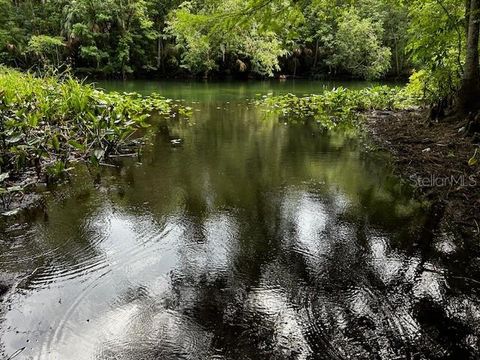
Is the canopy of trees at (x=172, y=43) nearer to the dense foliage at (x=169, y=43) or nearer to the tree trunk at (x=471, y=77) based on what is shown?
the dense foliage at (x=169, y=43)

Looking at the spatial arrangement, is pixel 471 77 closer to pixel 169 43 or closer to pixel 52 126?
pixel 52 126

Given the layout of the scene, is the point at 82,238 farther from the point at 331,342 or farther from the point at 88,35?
the point at 88,35

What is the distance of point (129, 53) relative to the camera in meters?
32.8

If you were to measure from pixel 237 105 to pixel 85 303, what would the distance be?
14044mm

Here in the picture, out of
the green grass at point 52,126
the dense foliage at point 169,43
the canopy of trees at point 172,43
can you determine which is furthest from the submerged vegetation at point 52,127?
the dense foliage at point 169,43

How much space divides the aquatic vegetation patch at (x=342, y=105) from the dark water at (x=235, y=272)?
747cm

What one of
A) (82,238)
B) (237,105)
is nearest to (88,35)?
(237,105)

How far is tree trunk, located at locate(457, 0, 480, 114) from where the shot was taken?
8477 millimetres

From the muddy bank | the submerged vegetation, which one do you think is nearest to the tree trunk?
the muddy bank

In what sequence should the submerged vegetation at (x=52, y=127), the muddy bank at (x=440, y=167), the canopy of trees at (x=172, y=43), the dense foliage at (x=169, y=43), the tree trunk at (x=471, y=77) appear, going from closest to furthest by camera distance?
the muddy bank at (x=440, y=167) → the submerged vegetation at (x=52, y=127) → the tree trunk at (x=471, y=77) → the canopy of trees at (x=172, y=43) → the dense foliage at (x=169, y=43)

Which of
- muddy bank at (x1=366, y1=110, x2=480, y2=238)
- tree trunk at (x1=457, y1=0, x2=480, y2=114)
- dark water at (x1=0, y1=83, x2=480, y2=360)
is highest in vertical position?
tree trunk at (x1=457, y1=0, x2=480, y2=114)

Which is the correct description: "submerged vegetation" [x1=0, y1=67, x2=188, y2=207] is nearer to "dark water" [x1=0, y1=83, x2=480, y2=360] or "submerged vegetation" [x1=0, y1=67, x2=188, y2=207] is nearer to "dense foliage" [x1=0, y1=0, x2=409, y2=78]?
"dark water" [x1=0, y1=83, x2=480, y2=360]

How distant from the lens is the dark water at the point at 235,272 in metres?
2.68

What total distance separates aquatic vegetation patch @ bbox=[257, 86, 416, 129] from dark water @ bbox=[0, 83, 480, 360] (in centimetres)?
747
